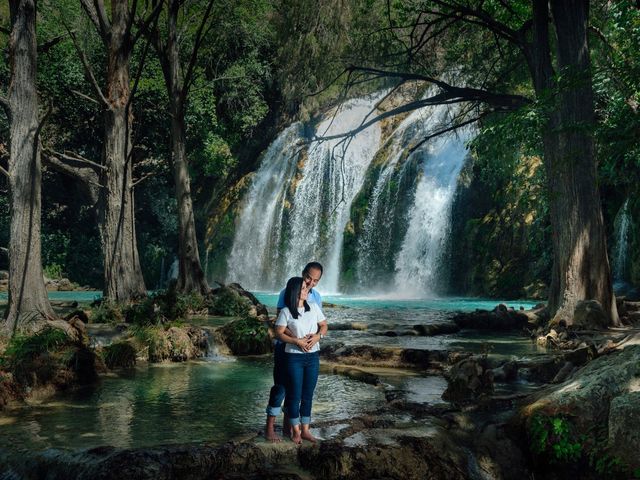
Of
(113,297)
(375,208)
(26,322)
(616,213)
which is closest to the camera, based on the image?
(26,322)

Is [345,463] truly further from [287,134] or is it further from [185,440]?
[287,134]

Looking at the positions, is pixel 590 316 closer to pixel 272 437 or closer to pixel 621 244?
pixel 272 437

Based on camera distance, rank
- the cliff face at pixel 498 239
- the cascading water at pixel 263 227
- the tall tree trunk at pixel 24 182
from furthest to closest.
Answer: the cascading water at pixel 263 227, the cliff face at pixel 498 239, the tall tree trunk at pixel 24 182

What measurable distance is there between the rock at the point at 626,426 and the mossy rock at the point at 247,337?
23.9ft

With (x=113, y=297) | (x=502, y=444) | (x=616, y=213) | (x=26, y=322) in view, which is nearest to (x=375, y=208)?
(x=616, y=213)

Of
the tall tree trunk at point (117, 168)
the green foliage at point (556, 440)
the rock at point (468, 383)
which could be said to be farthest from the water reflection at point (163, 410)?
the tall tree trunk at point (117, 168)

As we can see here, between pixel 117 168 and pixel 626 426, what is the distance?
42.8 feet

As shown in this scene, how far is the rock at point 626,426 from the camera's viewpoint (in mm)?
4980

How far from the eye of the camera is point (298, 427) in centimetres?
543

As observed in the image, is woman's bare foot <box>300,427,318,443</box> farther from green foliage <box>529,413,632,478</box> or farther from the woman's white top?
green foliage <box>529,413,632,478</box>

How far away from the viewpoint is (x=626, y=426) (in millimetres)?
5062

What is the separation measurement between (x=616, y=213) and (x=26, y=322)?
17.9 metres

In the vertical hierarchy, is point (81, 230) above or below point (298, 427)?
above

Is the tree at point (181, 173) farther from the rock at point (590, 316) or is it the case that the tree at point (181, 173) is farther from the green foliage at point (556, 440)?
the green foliage at point (556, 440)
